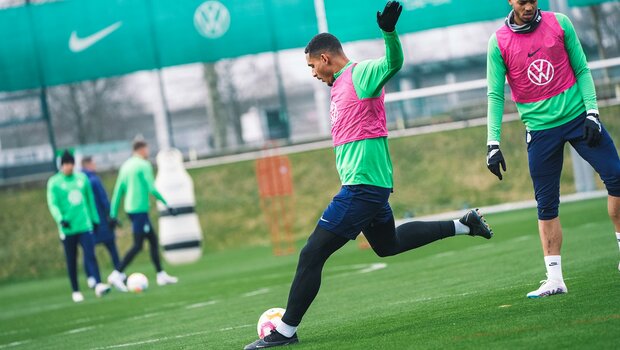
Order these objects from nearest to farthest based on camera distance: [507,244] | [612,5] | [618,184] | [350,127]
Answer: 1. [350,127]
2. [618,184]
3. [507,244]
4. [612,5]

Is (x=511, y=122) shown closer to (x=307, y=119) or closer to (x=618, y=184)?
(x=307, y=119)

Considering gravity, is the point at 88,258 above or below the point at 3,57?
below

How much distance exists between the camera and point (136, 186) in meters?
15.9

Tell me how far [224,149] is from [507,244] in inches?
559

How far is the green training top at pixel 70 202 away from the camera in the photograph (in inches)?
588

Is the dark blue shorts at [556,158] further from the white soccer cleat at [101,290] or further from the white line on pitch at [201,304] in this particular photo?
the white soccer cleat at [101,290]

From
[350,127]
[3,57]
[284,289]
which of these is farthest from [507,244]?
[3,57]

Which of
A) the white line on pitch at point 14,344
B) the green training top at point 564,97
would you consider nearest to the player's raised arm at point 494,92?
the green training top at point 564,97

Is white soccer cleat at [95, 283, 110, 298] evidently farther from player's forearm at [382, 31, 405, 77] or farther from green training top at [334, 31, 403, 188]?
player's forearm at [382, 31, 405, 77]

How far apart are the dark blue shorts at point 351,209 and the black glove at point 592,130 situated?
4.78 feet

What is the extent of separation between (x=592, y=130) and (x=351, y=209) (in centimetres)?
173

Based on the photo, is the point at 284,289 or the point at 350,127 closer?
the point at 350,127

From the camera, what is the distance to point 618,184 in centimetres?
719

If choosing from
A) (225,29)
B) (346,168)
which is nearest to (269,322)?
(346,168)
